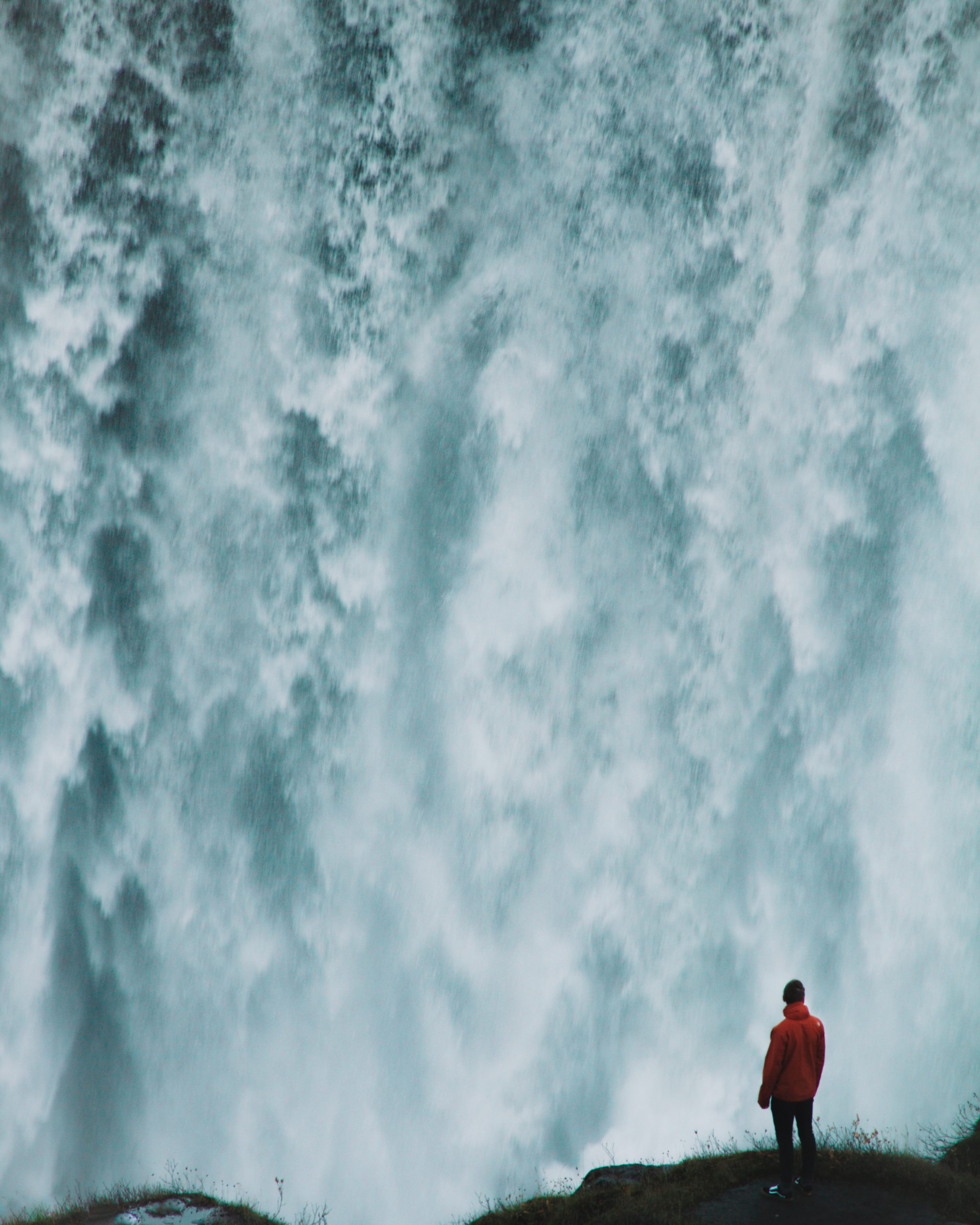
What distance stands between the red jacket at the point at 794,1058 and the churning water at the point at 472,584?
13.4 meters

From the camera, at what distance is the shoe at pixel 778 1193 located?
23.1 feet

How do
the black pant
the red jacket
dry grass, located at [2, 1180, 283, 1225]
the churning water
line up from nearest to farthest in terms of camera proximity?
the red jacket
the black pant
dry grass, located at [2, 1180, 283, 1225]
the churning water

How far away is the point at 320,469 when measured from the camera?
2006 cm

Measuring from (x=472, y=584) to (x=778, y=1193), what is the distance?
14620 mm

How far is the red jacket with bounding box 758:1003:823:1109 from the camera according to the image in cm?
658

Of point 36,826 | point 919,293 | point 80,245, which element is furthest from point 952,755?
point 80,245

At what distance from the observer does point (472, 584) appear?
67.5 feet

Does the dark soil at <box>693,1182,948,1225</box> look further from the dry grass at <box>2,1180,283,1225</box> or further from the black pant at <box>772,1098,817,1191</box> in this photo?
the dry grass at <box>2,1180,283,1225</box>

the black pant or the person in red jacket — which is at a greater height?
the person in red jacket

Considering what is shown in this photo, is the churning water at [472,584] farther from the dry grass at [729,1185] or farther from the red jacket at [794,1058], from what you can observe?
the red jacket at [794,1058]

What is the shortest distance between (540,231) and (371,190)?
3594 millimetres

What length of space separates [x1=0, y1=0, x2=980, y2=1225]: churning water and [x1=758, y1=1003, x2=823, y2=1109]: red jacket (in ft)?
44.1

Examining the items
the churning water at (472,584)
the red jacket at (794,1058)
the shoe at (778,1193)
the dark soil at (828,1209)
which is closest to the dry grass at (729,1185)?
the dark soil at (828,1209)

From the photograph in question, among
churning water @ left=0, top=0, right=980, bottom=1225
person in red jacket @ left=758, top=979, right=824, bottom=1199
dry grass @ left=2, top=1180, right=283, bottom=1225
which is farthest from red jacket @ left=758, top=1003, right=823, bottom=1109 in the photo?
churning water @ left=0, top=0, right=980, bottom=1225
